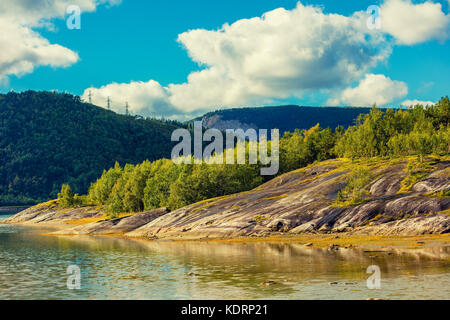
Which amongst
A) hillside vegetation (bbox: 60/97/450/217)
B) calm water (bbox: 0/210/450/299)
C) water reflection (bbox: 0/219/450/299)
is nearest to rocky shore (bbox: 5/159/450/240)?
water reflection (bbox: 0/219/450/299)

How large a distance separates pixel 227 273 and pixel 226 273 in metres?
0.13

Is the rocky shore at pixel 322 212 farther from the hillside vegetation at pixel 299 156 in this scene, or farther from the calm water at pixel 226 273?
the hillside vegetation at pixel 299 156

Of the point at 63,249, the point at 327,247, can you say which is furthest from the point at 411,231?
the point at 63,249

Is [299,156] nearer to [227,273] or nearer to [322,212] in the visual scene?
[322,212]

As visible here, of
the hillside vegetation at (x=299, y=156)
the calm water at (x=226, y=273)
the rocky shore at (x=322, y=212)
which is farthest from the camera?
the hillside vegetation at (x=299, y=156)

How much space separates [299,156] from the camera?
621 feet

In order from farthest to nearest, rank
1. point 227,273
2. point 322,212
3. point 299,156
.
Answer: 1. point 299,156
2. point 322,212
3. point 227,273

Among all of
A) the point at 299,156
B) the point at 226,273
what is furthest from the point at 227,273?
the point at 299,156

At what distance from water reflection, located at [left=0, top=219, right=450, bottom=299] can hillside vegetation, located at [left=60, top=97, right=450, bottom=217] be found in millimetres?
58660

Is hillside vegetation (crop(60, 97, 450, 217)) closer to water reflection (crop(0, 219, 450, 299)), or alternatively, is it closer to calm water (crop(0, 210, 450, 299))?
water reflection (crop(0, 219, 450, 299))

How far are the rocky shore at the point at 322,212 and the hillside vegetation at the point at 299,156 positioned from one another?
57.1 ft

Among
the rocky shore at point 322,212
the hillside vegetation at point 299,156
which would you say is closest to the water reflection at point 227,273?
the rocky shore at point 322,212

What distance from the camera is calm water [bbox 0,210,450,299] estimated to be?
46.8 m

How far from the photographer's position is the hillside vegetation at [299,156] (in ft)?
483
